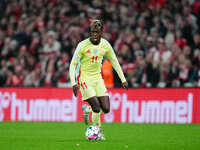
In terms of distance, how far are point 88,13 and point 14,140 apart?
1358 centimetres

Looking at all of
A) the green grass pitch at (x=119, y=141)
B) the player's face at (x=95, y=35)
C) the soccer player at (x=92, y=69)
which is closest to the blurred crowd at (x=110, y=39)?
the green grass pitch at (x=119, y=141)

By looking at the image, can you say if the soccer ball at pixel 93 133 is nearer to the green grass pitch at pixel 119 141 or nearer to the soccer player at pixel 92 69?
the green grass pitch at pixel 119 141

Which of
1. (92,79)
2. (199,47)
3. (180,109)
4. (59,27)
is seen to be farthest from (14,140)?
(59,27)

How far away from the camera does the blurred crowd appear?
67.8 ft

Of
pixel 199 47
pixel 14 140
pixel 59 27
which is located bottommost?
pixel 14 140

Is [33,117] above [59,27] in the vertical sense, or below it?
below

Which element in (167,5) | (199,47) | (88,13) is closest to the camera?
(199,47)

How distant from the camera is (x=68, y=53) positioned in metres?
24.0

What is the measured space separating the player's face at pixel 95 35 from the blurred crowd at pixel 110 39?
25.6 feet

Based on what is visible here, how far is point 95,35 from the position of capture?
41.1ft

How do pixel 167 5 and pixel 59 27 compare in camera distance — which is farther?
pixel 59 27

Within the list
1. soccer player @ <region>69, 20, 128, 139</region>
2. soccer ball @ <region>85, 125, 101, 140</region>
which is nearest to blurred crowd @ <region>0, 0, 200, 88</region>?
soccer player @ <region>69, 20, 128, 139</region>

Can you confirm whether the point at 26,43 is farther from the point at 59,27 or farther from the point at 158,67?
the point at 158,67

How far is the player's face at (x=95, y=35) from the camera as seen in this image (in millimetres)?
12516
